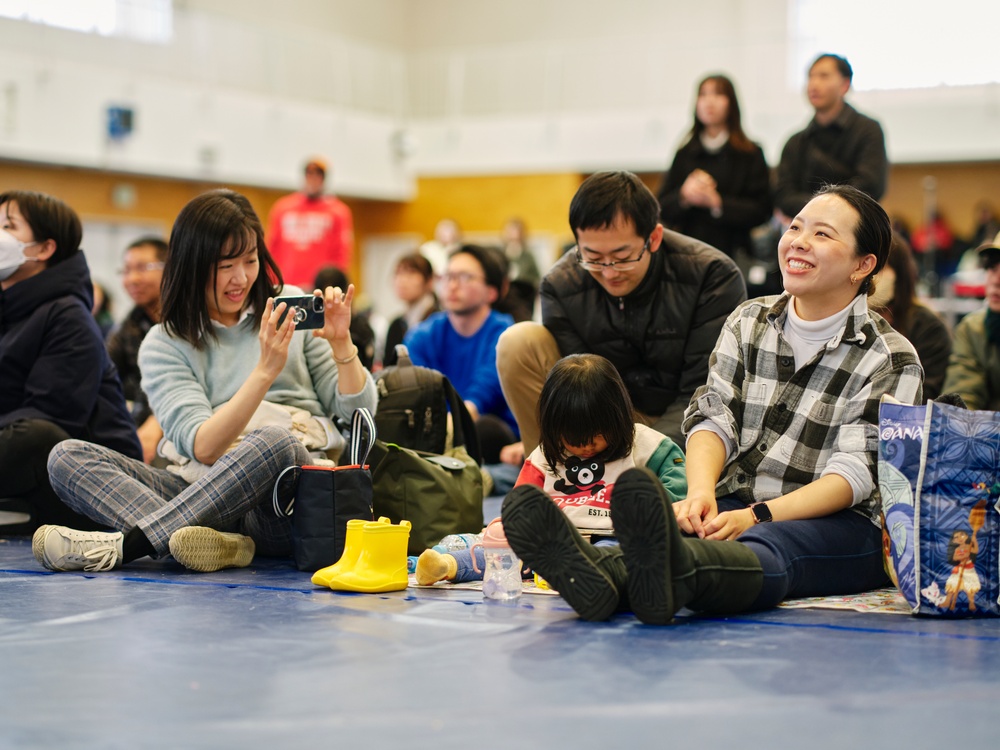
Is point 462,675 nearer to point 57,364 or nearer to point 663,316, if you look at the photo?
point 663,316

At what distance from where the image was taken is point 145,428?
4848 mm

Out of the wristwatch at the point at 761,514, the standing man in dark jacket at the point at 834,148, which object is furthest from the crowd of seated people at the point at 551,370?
the standing man in dark jacket at the point at 834,148

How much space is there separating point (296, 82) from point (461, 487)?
39.3 feet

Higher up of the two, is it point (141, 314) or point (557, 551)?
point (141, 314)

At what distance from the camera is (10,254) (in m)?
3.86

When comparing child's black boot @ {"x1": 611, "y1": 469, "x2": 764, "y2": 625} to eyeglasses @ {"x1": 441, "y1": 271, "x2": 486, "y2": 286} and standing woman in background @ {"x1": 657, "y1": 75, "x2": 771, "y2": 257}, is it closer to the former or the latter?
eyeglasses @ {"x1": 441, "y1": 271, "x2": 486, "y2": 286}

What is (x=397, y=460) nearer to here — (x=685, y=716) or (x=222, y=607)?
(x=222, y=607)

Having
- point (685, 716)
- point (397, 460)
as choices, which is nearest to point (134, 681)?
point (685, 716)

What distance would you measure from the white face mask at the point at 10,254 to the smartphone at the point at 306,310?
1.20 m

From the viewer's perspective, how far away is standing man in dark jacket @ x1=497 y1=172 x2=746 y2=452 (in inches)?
136

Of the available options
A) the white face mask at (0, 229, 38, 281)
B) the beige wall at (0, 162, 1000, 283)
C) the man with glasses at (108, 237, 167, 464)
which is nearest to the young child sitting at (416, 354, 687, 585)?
the white face mask at (0, 229, 38, 281)

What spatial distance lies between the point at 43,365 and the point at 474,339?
2077mm

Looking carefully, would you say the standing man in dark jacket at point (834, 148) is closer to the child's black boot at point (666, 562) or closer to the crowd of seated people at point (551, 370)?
the crowd of seated people at point (551, 370)

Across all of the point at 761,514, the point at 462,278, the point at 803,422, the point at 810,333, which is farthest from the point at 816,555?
the point at 462,278
